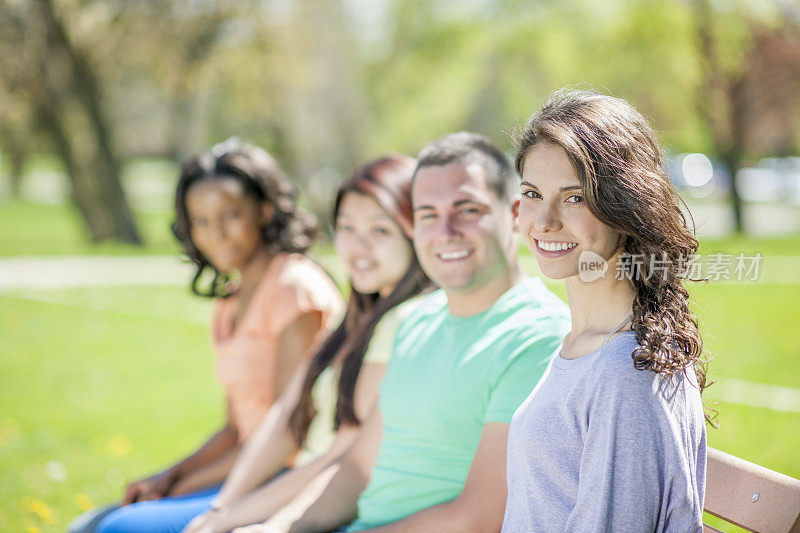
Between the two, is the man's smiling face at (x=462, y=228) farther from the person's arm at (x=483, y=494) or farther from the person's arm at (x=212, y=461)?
the person's arm at (x=212, y=461)

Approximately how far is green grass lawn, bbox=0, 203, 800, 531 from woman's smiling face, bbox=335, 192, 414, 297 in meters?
1.19

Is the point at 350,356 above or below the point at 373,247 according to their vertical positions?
below

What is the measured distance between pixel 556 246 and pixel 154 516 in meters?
2.00

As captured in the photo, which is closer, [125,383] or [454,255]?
[454,255]

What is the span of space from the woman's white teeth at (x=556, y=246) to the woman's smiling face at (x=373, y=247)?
52.5 inches

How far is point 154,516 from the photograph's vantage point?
2.99 meters

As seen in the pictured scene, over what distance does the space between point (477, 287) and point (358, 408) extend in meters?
0.74

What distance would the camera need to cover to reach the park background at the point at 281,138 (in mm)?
6125

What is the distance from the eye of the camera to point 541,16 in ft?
84.6

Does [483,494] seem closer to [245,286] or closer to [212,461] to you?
[212,461]

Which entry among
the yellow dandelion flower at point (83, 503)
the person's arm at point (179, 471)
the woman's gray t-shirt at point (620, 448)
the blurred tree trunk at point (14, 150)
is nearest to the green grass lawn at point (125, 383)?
the yellow dandelion flower at point (83, 503)

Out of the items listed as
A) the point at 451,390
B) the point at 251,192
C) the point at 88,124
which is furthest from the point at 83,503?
the point at 88,124

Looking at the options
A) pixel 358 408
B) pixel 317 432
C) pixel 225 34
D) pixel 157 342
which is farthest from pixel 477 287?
pixel 225 34

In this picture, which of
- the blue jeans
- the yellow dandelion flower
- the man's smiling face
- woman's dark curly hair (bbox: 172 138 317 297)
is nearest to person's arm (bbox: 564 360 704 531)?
the man's smiling face
